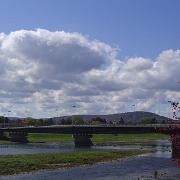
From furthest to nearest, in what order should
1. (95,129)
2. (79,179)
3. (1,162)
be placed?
1. (95,129)
2. (1,162)
3. (79,179)

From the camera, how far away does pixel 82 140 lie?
185 metres

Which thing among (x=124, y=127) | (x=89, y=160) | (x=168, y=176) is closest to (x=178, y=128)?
(x=168, y=176)

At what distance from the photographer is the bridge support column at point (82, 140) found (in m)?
179

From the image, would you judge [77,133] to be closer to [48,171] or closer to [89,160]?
[89,160]

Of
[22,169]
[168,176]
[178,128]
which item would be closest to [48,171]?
[22,169]

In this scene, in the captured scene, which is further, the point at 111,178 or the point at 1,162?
the point at 1,162

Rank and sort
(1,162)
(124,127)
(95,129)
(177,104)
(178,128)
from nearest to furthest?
(177,104), (178,128), (1,162), (124,127), (95,129)

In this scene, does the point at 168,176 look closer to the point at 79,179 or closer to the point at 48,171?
the point at 79,179

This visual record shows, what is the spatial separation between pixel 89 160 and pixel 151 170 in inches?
779

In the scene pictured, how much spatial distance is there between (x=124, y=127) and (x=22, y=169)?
99.2 meters

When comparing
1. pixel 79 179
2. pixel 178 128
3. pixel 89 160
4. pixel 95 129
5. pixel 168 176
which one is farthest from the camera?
pixel 95 129

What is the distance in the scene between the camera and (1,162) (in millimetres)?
82812

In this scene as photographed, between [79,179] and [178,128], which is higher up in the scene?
[178,128]

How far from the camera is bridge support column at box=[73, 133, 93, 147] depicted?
589 ft
